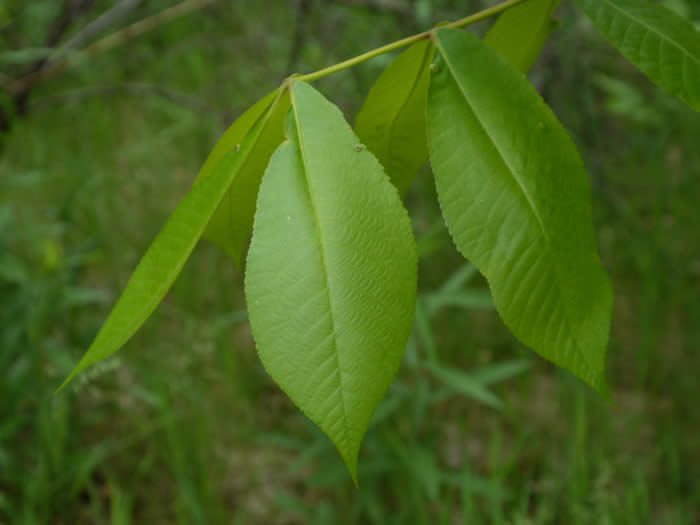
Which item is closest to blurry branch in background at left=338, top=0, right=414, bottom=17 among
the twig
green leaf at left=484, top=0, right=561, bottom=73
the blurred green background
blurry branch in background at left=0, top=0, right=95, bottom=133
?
the blurred green background

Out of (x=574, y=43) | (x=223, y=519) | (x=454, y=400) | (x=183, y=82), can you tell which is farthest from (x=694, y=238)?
(x=183, y=82)

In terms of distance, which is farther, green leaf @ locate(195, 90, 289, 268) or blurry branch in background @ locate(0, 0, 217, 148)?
blurry branch in background @ locate(0, 0, 217, 148)

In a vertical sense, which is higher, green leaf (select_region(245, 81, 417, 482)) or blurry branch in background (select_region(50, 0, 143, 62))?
blurry branch in background (select_region(50, 0, 143, 62))

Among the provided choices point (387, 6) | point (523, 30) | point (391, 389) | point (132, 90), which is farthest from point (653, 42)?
point (132, 90)

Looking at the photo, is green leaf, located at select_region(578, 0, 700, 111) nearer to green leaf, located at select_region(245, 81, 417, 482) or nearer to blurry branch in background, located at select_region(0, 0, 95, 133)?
green leaf, located at select_region(245, 81, 417, 482)

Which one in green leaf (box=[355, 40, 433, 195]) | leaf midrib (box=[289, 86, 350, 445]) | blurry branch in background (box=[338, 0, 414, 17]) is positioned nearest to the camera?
leaf midrib (box=[289, 86, 350, 445])

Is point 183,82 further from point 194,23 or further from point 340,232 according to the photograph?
point 340,232

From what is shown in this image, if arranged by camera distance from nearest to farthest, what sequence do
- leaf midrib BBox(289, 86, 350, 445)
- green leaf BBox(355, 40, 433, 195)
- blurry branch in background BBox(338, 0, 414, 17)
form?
leaf midrib BBox(289, 86, 350, 445)
green leaf BBox(355, 40, 433, 195)
blurry branch in background BBox(338, 0, 414, 17)

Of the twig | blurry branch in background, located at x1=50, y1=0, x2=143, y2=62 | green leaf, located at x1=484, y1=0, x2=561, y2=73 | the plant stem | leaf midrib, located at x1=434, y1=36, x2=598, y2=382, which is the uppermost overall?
blurry branch in background, located at x1=50, y1=0, x2=143, y2=62
